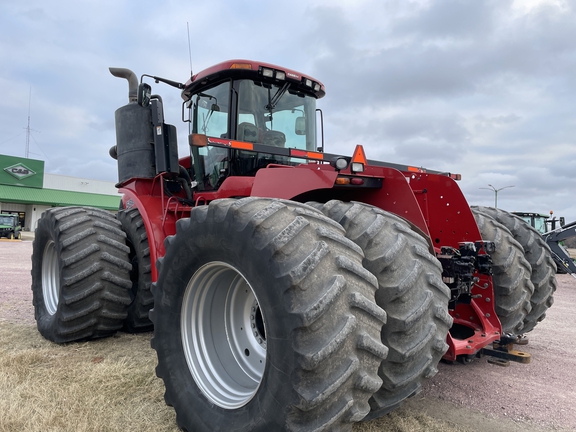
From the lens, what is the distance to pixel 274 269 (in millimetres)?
2238

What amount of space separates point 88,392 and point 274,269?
2113 millimetres

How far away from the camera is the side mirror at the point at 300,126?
4.76 m

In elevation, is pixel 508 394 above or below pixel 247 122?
below

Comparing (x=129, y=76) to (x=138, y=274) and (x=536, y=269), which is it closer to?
(x=138, y=274)

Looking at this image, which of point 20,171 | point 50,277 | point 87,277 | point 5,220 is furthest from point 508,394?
point 20,171

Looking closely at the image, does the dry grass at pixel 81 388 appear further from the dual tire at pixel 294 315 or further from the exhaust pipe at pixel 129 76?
the exhaust pipe at pixel 129 76

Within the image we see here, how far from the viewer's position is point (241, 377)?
3023 millimetres

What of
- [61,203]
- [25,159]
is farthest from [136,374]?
[25,159]

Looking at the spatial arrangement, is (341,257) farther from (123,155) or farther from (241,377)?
(123,155)

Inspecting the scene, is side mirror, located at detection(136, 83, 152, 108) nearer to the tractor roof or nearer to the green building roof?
the tractor roof

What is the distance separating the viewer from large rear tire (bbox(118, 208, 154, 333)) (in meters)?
4.90

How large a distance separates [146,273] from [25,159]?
49779 mm

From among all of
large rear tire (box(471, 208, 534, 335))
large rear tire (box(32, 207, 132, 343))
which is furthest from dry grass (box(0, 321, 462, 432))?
Answer: large rear tire (box(471, 208, 534, 335))

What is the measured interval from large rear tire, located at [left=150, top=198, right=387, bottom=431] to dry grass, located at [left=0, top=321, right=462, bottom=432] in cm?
42
